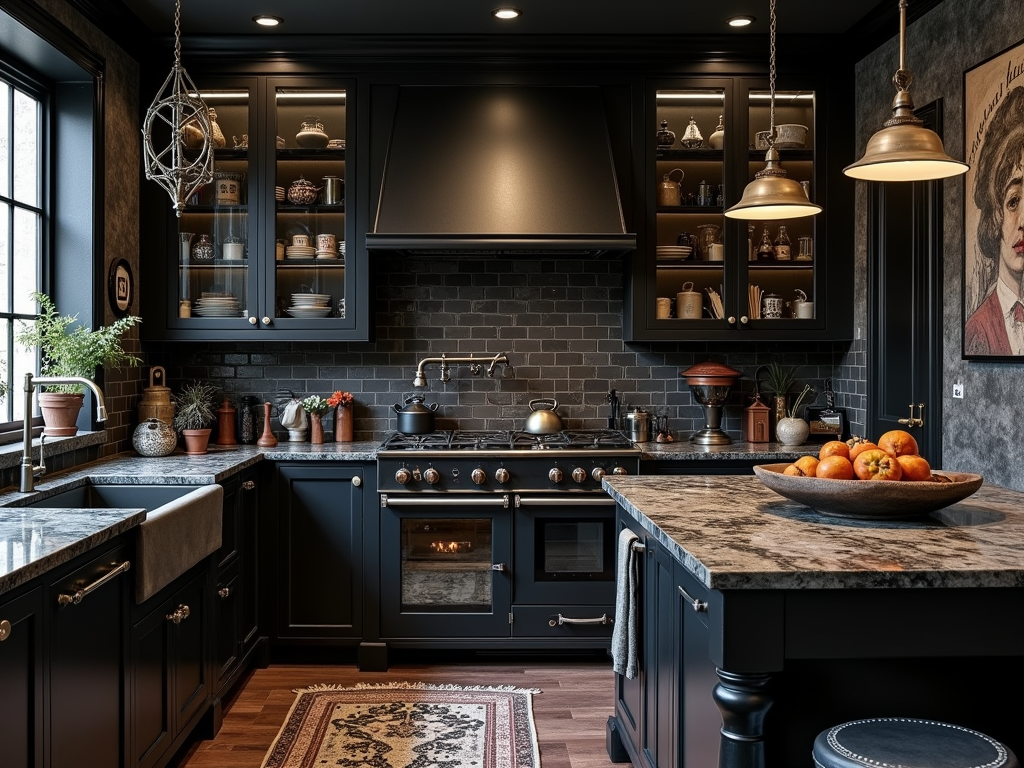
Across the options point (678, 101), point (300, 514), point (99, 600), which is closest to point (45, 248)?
point (300, 514)

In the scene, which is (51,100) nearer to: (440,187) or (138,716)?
(440,187)

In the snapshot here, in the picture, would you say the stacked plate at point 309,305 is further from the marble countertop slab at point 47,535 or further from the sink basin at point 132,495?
the marble countertop slab at point 47,535

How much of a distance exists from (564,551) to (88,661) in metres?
2.30

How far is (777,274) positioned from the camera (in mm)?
4609

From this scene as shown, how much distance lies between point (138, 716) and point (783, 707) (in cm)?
184

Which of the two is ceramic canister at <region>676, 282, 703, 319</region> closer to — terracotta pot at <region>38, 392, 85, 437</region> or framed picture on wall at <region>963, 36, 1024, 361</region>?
framed picture on wall at <region>963, 36, 1024, 361</region>

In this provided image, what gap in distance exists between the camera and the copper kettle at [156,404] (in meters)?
4.31

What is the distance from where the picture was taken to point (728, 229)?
14.9 feet

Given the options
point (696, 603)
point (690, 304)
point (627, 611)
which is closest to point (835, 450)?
point (696, 603)

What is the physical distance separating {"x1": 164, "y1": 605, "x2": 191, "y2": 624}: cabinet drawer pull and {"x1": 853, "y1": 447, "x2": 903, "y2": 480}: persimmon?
2137mm

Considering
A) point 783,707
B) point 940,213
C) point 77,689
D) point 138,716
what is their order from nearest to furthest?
1. point 783,707
2. point 77,689
3. point 138,716
4. point 940,213

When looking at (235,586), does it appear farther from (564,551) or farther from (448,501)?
(564,551)

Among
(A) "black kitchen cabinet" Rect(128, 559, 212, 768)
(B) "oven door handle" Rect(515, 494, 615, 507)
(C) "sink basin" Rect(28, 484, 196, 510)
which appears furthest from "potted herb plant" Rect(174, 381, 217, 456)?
(B) "oven door handle" Rect(515, 494, 615, 507)

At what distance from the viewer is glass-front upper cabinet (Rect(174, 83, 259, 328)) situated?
4.45m
